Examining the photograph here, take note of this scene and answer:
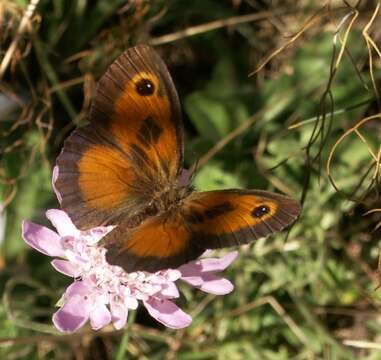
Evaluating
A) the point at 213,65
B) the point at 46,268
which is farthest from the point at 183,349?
the point at 213,65

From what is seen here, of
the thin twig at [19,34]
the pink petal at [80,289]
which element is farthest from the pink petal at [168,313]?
the thin twig at [19,34]

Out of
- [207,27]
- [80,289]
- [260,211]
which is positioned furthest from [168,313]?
[207,27]

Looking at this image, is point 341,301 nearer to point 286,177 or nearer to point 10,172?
point 286,177

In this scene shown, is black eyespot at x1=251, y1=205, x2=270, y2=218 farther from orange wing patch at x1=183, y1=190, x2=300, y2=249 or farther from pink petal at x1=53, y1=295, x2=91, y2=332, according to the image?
pink petal at x1=53, y1=295, x2=91, y2=332

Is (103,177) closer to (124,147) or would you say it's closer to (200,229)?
(124,147)

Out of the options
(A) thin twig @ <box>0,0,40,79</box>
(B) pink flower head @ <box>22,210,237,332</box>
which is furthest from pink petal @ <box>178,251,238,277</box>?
(A) thin twig @ <box>0,0,40,79</box>

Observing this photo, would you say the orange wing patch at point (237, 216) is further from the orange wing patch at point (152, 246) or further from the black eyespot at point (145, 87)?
the black eyespot at point (145, 87)
